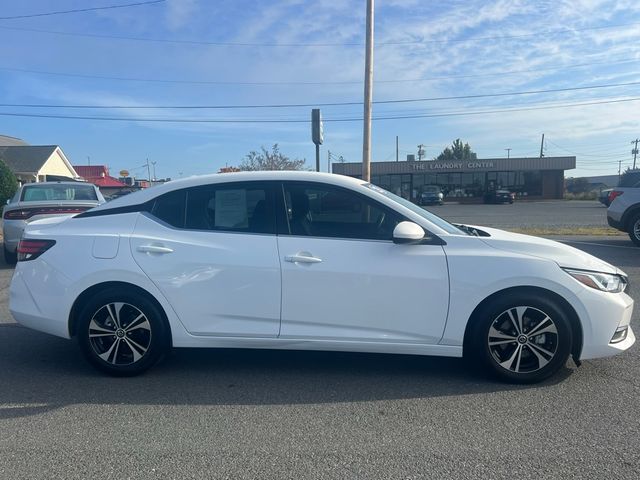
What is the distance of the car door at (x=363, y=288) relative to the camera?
395 cm

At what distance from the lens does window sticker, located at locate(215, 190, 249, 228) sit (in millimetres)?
4242

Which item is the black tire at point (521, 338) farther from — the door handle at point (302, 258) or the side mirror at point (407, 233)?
the door handle at point (302, 258)

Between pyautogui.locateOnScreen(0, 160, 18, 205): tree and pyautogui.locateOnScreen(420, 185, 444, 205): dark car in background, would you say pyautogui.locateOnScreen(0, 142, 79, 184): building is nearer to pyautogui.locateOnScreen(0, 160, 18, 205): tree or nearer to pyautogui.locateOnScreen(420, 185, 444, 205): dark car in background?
pyautogui.locateOnScreen(0, 160, 18, 205): tree

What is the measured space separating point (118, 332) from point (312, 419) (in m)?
1.77

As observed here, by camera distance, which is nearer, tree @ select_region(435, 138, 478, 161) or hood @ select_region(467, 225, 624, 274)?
hood @ select_region(467, 225, 624, 274)

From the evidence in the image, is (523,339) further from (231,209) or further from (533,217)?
(533,217)

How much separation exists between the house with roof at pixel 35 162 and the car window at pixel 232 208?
136ft

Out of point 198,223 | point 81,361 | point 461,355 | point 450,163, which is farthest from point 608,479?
point 450,163

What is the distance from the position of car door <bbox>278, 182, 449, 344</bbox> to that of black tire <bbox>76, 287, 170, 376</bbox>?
3.45 ft

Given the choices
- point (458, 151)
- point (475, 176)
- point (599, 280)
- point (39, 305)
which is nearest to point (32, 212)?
point (39, 305)

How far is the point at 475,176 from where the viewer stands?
5022cm

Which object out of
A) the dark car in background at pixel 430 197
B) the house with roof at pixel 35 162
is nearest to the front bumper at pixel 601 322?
the dark car in background at pixel 430 197

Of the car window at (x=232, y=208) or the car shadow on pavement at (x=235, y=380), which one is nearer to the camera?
the car shadow on pavement at (x=235, y=380)

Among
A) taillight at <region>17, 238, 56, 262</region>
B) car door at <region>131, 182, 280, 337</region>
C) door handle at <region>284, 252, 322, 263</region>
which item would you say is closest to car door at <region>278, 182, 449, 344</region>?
door handle at <region>284, 252, 322, 263</region>
